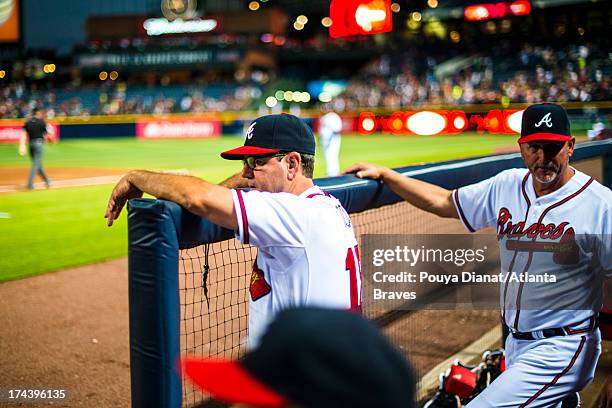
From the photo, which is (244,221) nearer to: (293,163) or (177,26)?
(293,163)

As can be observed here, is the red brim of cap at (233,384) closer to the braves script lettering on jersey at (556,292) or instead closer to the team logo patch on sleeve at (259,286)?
the team logo patch on sleeve at (259,286)

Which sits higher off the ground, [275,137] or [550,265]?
[275,137]

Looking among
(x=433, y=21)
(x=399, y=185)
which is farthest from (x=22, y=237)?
(x=433, y=21)

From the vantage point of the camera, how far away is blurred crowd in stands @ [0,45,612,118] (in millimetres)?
32750

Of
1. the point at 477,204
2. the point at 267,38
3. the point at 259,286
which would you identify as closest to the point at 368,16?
the point at 477,204

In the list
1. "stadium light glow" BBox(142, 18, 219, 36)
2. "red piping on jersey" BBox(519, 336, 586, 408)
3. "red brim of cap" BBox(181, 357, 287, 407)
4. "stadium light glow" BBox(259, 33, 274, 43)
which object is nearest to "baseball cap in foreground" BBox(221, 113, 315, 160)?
"red brim of cap" BBox(181, 357, 287, 407)

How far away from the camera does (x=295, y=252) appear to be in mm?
2281

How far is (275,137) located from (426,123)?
3572 cm

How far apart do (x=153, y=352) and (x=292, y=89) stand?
6137 cm

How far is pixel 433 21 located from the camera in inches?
2153

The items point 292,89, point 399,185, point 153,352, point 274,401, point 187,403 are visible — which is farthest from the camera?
point 292,89

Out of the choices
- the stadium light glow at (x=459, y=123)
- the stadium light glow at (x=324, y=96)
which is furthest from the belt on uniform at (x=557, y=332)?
the stadium light glow at (x=324, y=96)

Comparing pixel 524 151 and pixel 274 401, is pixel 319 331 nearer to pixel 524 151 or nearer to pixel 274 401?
pixel 274 401

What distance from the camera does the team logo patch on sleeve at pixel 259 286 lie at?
242 centimetres
